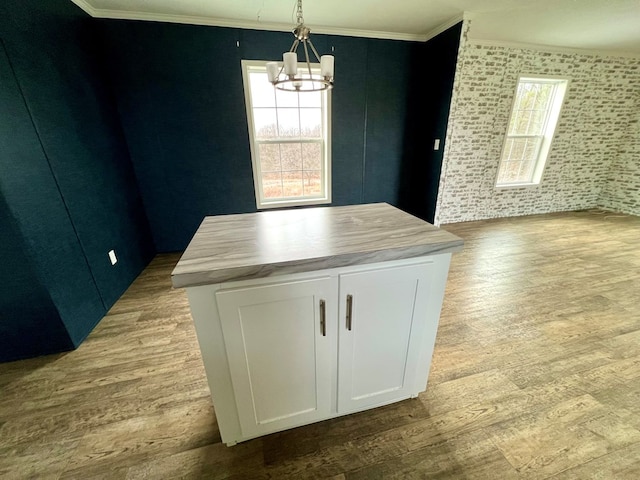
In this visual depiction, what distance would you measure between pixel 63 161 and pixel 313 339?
92.8 inches

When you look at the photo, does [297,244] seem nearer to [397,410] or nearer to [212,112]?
[397,410]

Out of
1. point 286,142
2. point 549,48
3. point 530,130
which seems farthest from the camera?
point 530,130

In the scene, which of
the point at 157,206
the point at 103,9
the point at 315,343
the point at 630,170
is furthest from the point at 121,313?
the point at 630,170

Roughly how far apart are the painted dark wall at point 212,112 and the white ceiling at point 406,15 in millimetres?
95

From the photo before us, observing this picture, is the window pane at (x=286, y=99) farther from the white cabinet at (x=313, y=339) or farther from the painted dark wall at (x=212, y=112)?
the white cabinet at (x=313, y=339)

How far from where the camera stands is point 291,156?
134 inches

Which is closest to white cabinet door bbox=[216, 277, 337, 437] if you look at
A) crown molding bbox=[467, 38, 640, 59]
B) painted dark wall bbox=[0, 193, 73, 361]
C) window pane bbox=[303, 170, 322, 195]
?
painted dark wall bbox=[0, 193, 73, 361]

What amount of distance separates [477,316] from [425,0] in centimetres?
306

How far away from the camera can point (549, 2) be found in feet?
8.22

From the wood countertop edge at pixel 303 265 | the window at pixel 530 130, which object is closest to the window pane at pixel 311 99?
the wood countertop edge at pixel 303 265

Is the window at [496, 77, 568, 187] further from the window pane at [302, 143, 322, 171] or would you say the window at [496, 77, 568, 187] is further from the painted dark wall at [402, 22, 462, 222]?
the window pane at [302, 143, 322, 171]

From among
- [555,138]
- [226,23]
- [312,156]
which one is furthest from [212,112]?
[555,138]

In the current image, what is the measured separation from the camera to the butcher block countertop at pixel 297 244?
86 centimetres

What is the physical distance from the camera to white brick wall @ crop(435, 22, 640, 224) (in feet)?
12.1
